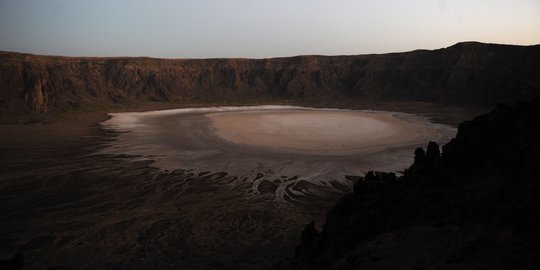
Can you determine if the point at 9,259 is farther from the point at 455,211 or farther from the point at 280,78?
the point at 280,78

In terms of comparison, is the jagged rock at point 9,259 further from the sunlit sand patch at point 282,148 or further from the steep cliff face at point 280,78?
the steep cliff face at point 280,78

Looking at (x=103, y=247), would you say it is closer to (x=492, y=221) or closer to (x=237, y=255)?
(x=237, y=255)

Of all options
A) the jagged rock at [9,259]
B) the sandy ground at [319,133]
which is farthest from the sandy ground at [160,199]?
the sandy ground at [319,133]

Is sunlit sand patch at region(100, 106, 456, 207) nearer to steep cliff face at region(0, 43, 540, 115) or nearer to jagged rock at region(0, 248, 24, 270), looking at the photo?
jagged rock at region(0, 248, 24, 270)

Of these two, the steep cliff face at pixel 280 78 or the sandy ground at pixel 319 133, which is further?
the steep cliff face at pixel 280 78

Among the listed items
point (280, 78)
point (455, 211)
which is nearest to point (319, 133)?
point (455, 211)

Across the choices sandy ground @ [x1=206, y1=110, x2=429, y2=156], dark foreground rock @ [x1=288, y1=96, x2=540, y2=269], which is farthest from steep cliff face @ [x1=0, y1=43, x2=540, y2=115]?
dark foreground rock @ [x1=288, y1=96, x2=540, y2=269]
